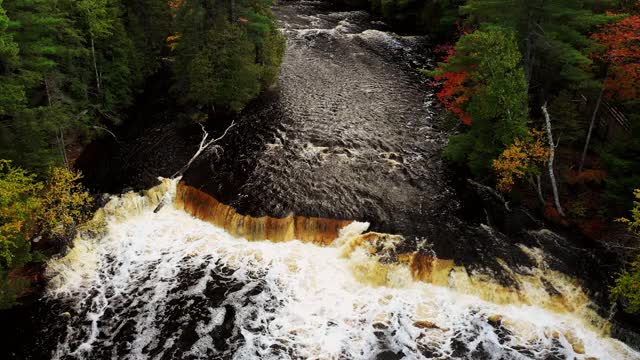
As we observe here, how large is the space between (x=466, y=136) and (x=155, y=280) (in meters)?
19.6

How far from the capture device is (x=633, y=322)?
20312mm

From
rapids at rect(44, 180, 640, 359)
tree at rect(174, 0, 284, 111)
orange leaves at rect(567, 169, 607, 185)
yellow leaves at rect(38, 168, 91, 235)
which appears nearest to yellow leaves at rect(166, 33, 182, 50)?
tree at rect(174, 0, 284, 111)

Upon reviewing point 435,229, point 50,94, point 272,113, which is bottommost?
point 435,229

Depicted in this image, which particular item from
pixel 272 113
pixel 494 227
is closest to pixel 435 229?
pixel 494 227

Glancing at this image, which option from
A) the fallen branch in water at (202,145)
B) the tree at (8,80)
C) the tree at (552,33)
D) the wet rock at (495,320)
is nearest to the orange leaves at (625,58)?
the tree at (552,33)

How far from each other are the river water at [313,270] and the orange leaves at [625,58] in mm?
8494

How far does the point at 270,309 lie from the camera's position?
70.9 ft

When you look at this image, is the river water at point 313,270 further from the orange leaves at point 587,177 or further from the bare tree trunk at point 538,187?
the orange leaves at point 587,177

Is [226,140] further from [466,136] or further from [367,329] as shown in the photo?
[367,329]

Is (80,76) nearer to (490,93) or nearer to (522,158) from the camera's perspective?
(490,93)

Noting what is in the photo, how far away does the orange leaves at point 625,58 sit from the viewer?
76.7 ft

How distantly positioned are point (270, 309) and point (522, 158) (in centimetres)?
1518

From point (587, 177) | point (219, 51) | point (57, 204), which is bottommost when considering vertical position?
point (57, 204)

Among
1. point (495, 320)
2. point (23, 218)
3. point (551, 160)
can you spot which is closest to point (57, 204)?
point (23, 218)
